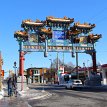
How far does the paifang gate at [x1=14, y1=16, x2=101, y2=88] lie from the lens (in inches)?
2039

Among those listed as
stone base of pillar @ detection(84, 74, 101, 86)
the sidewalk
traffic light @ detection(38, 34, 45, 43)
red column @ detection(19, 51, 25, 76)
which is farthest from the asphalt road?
stone base of pillar @ detection(84, 74, 101, 86)

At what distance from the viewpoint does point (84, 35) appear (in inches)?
2169

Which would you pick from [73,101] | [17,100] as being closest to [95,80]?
[17,100]

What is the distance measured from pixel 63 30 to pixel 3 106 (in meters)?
32.7

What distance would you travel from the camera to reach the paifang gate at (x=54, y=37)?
51781 millimetres

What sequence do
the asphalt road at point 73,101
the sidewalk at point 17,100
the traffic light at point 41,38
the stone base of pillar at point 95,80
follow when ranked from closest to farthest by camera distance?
the asphalt road at point 73,101
the sidewalk at point 17,100
the traffic light at point 41,38
the stone base of pillar at point 95,80

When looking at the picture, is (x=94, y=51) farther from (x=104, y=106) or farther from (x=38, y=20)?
(x=104, y=106)

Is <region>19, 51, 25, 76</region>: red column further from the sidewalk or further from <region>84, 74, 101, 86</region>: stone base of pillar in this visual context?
Answer: the sidewalk

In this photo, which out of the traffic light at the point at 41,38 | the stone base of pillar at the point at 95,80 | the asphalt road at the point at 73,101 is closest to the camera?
the asphalt road at the point at 73,101

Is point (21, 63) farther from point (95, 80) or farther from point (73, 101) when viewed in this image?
point (73, 101)

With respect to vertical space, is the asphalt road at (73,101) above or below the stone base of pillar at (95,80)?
below

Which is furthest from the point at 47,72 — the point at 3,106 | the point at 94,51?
the point at 3,106

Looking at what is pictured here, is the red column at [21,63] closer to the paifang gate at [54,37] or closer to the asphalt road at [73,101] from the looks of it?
the paifang gate at [54,37]

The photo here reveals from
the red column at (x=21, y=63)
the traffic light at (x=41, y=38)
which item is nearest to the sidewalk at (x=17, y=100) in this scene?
the red column at (x=21, y=63)
